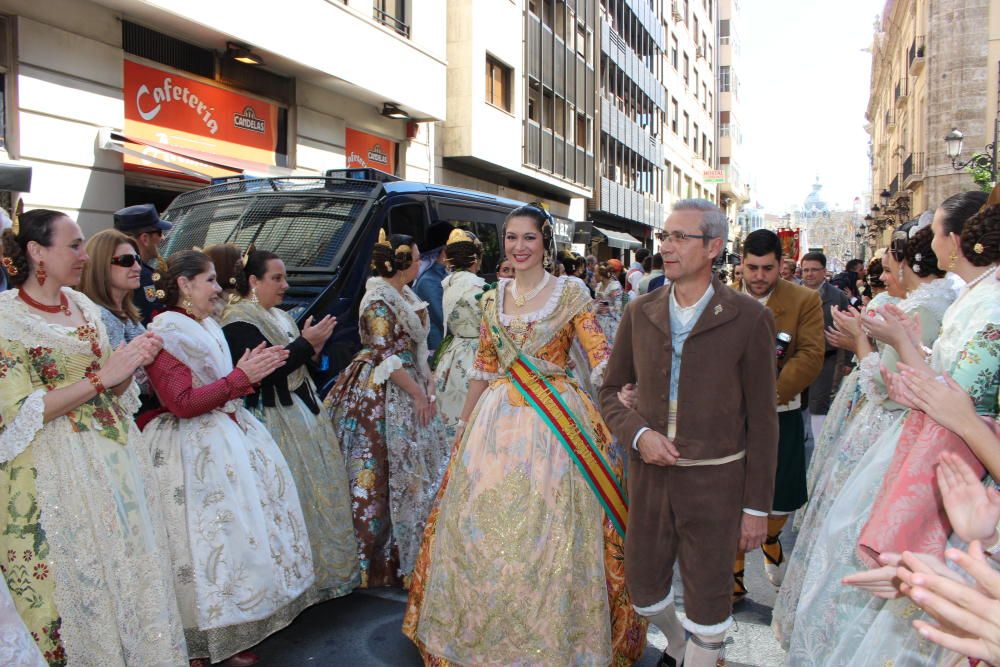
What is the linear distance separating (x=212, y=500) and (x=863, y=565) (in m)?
2.63

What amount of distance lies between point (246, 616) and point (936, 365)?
2901 mm

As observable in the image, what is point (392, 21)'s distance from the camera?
1577cm

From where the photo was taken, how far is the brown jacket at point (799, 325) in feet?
13.7

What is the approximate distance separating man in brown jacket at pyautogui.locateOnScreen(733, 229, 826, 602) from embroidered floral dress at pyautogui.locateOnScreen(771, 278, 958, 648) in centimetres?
46

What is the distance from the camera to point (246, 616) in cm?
345

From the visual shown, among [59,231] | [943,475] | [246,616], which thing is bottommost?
[246,616]

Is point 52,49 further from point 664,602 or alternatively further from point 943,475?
point 943,475

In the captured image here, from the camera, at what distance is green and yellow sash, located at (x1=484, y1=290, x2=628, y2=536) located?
10.9 feet

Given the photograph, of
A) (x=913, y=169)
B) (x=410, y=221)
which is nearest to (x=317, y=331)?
(x=410, y=221)

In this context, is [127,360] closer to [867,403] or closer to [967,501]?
[967,501]

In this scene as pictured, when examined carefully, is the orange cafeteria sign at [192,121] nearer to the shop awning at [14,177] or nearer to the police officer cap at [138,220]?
the shop awning at [14,177]

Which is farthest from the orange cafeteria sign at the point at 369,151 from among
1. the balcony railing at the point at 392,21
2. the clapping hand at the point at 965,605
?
the clapping hand at the point at 965,605

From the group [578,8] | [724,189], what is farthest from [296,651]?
[724,189]

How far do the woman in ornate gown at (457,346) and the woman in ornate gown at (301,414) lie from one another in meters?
1.35
